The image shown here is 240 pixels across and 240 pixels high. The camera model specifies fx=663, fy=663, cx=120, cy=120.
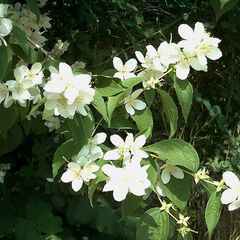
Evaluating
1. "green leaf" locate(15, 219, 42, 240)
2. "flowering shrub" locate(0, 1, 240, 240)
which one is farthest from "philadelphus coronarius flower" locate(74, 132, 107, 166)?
"green leaf" locate(15, 219, 42, 240)

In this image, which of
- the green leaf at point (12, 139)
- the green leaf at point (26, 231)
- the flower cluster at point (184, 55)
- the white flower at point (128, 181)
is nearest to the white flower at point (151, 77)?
the flower cluster at point (184, 55)

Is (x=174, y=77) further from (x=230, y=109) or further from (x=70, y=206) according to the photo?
(x=230, y=109)

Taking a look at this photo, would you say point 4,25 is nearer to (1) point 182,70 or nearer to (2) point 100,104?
(2) point 100,104

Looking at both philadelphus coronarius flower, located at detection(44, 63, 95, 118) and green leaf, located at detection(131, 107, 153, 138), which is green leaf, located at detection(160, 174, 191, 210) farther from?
philadelphus coronarius flower, located at detection(44, 63, 95, 118)

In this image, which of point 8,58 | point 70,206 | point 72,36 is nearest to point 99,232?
point 70,206

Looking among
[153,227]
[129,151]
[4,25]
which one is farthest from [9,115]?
[153,227]

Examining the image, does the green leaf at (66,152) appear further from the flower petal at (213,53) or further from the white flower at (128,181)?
the flower petal at (213,53)
